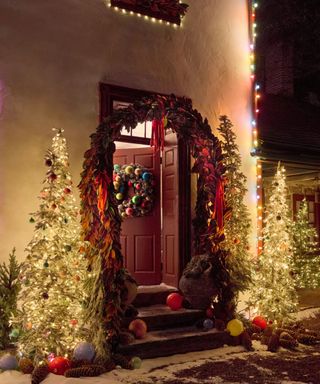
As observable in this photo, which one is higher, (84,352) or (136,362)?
(84,352)

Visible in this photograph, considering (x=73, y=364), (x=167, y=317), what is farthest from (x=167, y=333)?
(x=73, y=364)

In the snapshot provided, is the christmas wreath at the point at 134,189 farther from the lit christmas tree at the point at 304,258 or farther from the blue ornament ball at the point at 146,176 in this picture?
the lit christmas tree at the point at 304,258

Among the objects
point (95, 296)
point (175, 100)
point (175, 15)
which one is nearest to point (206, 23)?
point (175, 15)

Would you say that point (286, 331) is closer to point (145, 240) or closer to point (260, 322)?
point (260, 322)

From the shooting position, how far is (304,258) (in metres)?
12.5

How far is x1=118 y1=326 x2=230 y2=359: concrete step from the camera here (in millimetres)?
6465

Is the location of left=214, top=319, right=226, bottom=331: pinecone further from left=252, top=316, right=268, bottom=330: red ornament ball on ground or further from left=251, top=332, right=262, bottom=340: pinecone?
left=252, top=316, right=268, bottom=330: red ornament ball on ground

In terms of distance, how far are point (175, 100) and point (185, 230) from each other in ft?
7.86

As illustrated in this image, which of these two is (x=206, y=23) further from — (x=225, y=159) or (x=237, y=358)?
(x=237, y=358)

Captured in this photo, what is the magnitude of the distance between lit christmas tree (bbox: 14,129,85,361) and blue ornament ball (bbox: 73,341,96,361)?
139 millimetres

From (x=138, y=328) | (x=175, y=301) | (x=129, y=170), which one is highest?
(x=129, y=170)

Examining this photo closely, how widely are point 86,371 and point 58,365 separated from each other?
350 mm

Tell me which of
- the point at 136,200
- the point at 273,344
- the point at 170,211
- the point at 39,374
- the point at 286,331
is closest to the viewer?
the point at 39,374

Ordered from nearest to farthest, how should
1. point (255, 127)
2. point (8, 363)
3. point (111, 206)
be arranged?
point (8, 363)
point (111, 206)
point (255, 127)
